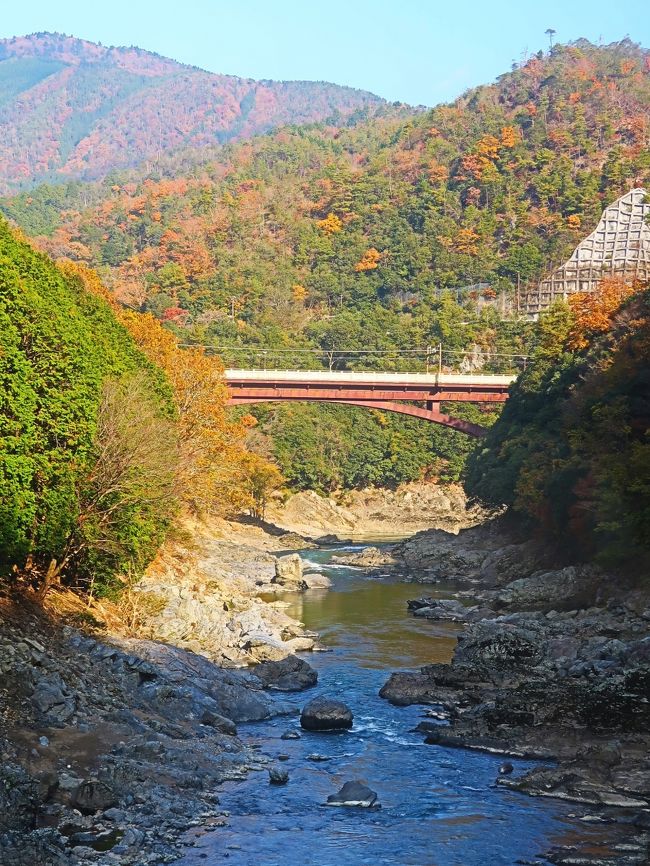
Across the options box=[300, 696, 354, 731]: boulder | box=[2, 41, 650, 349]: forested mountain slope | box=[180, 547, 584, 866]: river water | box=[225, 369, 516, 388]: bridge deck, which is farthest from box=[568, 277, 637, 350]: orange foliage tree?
box=[2, 41, 650, 349]: forested mountain slope

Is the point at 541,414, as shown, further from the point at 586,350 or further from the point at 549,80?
the point at 549,80

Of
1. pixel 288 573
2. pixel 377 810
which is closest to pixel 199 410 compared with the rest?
pixel 288 573

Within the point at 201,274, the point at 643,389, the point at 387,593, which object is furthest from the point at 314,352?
the point at 643,389

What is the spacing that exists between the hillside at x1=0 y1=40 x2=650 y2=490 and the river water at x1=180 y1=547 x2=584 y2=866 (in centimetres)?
6562

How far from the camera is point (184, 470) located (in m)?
42.9

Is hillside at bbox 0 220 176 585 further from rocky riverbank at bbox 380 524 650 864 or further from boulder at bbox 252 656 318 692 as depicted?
rocky riverbank at bbox 380 524 650 864

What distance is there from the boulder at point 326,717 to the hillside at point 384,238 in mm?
64689

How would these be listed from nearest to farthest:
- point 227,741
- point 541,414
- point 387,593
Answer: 1. point 227,741
2. point 387,593
3. point 541,414

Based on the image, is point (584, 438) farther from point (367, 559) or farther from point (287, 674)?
point (367, 559)

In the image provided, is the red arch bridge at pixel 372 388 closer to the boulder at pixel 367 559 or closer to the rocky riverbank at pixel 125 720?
the boulder at pixel 367 559

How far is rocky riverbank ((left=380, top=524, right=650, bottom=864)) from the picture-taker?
20.5 m

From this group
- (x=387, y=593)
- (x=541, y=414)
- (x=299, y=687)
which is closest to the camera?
(x=299, y=687)

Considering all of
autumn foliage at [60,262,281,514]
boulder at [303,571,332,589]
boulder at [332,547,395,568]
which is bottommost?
boulder at [332,547,395,568]

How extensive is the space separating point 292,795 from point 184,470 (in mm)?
23409
